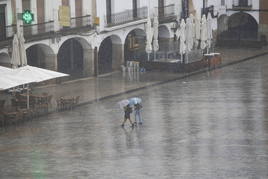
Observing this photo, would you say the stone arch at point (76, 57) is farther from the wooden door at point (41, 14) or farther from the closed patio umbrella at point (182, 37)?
the closed patio umbrella at point (182, 37)

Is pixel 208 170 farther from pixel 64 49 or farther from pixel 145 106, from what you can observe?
pixel 64 49

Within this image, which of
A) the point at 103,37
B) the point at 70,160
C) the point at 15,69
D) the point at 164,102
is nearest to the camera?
the point at 70,160

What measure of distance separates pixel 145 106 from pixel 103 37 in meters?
14.7

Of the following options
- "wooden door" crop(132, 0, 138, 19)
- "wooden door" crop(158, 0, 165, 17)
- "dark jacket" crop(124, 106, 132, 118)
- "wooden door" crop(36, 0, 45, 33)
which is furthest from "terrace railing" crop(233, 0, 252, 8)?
"dark jacket" crop(124, 106, 132, 118)

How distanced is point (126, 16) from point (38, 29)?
34.5ft

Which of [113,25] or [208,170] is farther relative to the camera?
[113,25]

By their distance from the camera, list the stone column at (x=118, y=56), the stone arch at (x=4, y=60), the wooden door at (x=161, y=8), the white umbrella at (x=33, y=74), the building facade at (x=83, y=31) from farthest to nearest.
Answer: the wooden door at (x=161, y=8)
the stone column at (x=118, y=56)
the building facade at (x=83, y=31)
the stone arch at (x=4, y=60)
the white umbrella at (x=33, y=74)

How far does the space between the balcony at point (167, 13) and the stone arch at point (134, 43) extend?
197 centimetres

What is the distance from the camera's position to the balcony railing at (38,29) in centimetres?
5362

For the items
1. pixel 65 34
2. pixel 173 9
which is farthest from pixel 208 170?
pixel 173 9

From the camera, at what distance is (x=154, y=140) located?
3822 centimetres

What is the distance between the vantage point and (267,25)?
253 feet

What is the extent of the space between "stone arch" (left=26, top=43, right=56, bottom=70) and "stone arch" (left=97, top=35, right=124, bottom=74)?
5270 mm

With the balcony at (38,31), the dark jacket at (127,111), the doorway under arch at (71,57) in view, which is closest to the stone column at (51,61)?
the balcony at (38,31)
